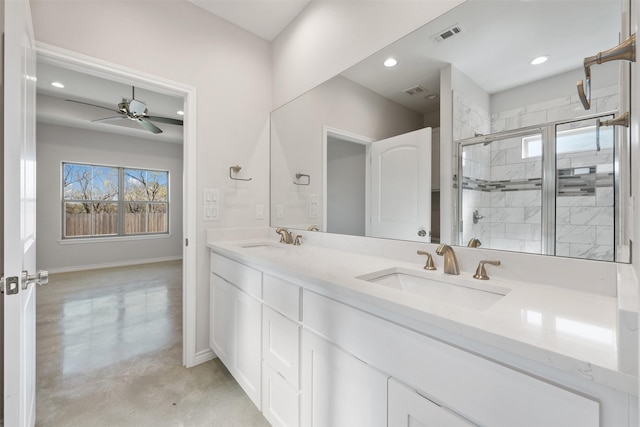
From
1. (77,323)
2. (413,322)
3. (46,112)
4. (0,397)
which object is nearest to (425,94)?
(413,322)

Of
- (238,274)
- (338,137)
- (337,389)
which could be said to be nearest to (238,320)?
(238,274)

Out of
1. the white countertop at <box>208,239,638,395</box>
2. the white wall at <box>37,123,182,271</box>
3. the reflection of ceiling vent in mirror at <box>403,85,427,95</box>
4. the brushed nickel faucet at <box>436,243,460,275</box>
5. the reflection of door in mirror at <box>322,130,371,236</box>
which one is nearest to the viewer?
the white countertop at <box>208,239,638,395</box>

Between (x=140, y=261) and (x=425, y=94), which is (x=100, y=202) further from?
(x=425, y=94)

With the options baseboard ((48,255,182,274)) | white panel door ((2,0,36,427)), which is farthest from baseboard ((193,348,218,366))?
baseboard ((48,255,182,274))

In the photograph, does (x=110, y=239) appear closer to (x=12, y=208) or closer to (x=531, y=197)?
(x=12, y=208)

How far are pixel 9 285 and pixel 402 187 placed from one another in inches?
63.3

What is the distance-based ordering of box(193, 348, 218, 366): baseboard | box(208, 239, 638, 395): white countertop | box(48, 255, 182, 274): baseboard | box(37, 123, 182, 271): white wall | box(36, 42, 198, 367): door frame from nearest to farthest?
1. box(208, 239, 638, 395): white countertop
2. box(36, 42, 198, 367): door frame
3. box(193, 348, 218, 366): baseboard
4. box(37, 123, 182, 271): white wall
5. box(48, 255, 182, 274): baseboard

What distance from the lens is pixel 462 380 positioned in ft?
2.08

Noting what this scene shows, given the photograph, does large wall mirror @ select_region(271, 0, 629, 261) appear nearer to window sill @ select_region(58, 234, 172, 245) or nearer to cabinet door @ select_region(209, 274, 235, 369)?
cabinet door @ select_region(209, 274, 235, 369)

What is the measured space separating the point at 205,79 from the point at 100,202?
480 cm

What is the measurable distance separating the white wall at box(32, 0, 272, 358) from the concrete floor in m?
0.35

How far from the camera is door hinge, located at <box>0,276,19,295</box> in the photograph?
0.88 metres

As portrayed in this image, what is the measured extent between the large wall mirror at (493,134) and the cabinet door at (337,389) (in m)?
0.69

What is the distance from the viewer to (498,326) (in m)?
0.60
